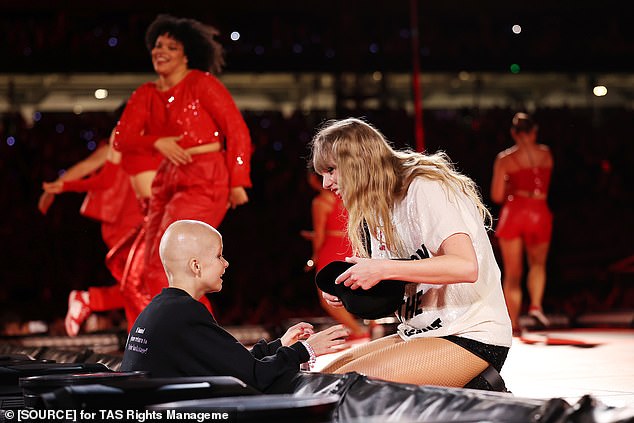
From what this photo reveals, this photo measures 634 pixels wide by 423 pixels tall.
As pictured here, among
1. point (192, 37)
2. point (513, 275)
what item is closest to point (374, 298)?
point (192, 37)

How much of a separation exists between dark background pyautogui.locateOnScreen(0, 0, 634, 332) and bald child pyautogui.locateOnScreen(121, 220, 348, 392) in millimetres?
5541

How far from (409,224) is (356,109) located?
613 cm

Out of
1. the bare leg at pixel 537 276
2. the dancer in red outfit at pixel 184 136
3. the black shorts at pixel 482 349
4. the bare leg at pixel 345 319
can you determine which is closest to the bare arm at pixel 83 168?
the dancer in red outfit at pixel 184 136

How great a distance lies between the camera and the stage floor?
3.73 meters

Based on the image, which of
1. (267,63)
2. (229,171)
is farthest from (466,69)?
(229,171)

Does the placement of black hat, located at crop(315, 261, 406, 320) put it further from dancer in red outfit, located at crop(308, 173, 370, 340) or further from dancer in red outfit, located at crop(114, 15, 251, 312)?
dancer in red outfit, located at crop(308, 173, 370, 340)

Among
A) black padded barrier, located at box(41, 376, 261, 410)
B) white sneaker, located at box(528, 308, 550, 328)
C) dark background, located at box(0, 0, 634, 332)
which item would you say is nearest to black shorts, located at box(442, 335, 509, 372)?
black padded barrier, located at box(41, 376, 261, 410)

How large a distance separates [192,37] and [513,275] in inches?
119

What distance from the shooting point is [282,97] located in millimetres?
10977

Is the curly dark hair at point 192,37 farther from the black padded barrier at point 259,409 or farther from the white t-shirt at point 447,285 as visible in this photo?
the black padded barrier at point 259,409

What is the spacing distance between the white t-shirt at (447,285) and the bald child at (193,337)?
0.37 meters

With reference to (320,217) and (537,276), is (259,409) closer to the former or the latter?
(320,217)

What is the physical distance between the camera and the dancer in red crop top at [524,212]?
7070 mm

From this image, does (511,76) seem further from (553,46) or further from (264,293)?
(264,293)
